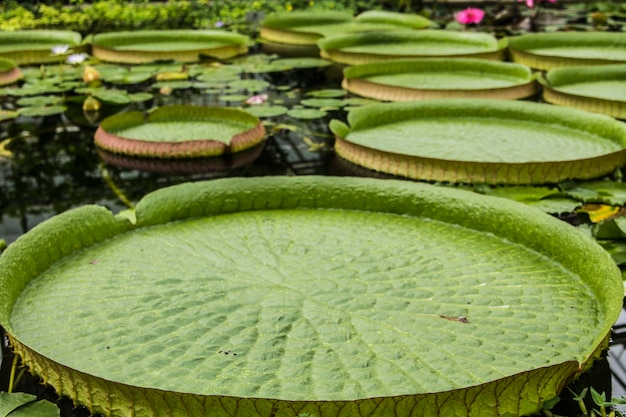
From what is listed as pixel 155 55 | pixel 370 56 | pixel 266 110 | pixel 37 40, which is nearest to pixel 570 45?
pixel 370 56

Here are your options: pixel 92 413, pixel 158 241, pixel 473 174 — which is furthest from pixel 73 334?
pixel 473 174

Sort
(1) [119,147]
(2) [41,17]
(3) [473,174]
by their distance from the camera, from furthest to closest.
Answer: (2) [41,17] → (1) [119,147] → (3) [473,174]

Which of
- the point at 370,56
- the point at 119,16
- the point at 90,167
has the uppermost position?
the point at 119,16

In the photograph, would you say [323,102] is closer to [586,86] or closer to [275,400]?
[586,86]

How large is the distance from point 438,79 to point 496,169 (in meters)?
2.07

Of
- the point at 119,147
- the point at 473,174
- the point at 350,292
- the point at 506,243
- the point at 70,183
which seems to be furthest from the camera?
the point at 119,147

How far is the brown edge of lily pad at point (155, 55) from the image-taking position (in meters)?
5.47

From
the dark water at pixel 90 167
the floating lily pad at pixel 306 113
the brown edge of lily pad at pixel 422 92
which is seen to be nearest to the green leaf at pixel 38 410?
the dark water at pixel 90 167

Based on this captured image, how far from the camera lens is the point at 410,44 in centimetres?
Answer: 605

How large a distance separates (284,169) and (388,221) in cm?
90

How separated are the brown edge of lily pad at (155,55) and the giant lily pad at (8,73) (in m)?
0.89

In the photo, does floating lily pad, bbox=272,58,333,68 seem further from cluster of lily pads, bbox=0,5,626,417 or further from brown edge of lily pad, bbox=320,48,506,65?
cluster of lily pads, bbox=0,5,626,417

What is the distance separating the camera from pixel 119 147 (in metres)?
3.08

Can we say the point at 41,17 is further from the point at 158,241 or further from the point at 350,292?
the point at 350,292
